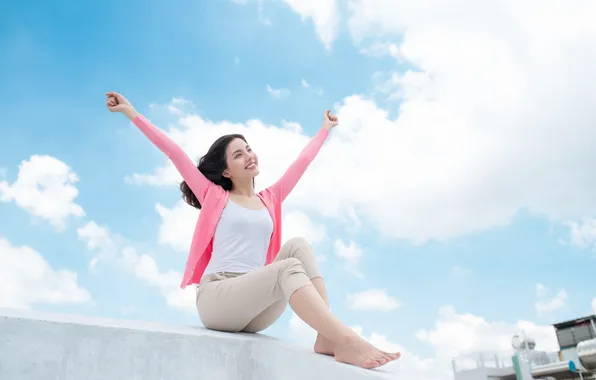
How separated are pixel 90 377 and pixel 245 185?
1314mm

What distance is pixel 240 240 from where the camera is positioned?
2205mm

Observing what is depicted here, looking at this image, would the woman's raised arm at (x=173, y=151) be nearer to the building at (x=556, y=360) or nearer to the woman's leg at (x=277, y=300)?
the woman's leg at (x=277, y=300)

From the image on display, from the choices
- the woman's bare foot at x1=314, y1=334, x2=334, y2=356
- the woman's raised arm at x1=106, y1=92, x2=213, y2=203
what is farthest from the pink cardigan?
the woman's bare foot at x1=314, y1=334, x2=334, y2=356

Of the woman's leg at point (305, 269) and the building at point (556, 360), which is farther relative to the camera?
the building at point (556, 360)

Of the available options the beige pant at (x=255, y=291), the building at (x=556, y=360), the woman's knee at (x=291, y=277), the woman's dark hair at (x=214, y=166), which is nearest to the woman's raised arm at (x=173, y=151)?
the woman's dark hair at (x=214, y=166)

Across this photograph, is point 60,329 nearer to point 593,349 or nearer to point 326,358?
point 326,358

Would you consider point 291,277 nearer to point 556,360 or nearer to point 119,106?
point 119,106

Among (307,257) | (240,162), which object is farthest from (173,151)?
(307,257)

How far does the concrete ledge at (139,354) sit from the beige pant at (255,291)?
0.12 meters

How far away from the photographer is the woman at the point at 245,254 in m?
1.67

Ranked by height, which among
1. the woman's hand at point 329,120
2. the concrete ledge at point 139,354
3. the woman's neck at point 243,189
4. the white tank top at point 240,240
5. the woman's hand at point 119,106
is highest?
the woman's hand at point 329,120

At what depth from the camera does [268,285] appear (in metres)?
1.80

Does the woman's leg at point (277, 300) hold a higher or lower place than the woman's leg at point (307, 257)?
lower

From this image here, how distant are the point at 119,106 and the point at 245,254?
3.71 feet
